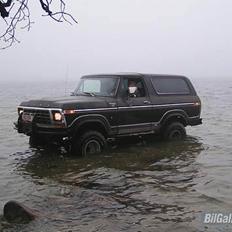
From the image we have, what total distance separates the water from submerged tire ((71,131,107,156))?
25 centimetres

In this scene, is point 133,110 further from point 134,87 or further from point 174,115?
point 174,115

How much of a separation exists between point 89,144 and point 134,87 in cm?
241

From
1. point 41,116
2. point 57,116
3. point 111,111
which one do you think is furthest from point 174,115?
point 41,116

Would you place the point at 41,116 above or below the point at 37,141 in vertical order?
above

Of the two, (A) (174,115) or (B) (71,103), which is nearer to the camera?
(B) (71,103)

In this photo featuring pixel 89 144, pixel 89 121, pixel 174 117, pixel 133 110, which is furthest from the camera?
pixel 174 117

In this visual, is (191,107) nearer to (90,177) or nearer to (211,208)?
(90,177)

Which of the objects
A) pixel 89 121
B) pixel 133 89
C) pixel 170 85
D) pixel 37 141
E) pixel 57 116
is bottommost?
pixel 37 141

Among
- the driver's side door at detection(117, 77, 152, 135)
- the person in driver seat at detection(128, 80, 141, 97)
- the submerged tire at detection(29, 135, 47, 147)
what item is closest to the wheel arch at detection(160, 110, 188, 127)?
the driver's side door at detection(117, 77, 152, 135)

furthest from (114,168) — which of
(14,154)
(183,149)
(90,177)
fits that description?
(14,154)

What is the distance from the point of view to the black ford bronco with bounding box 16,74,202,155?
11344 mm

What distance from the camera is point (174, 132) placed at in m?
14.0

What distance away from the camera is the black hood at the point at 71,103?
1126 cm

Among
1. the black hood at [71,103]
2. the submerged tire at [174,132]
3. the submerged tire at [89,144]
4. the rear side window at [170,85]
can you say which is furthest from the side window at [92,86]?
the submerged tire at [174,132]
